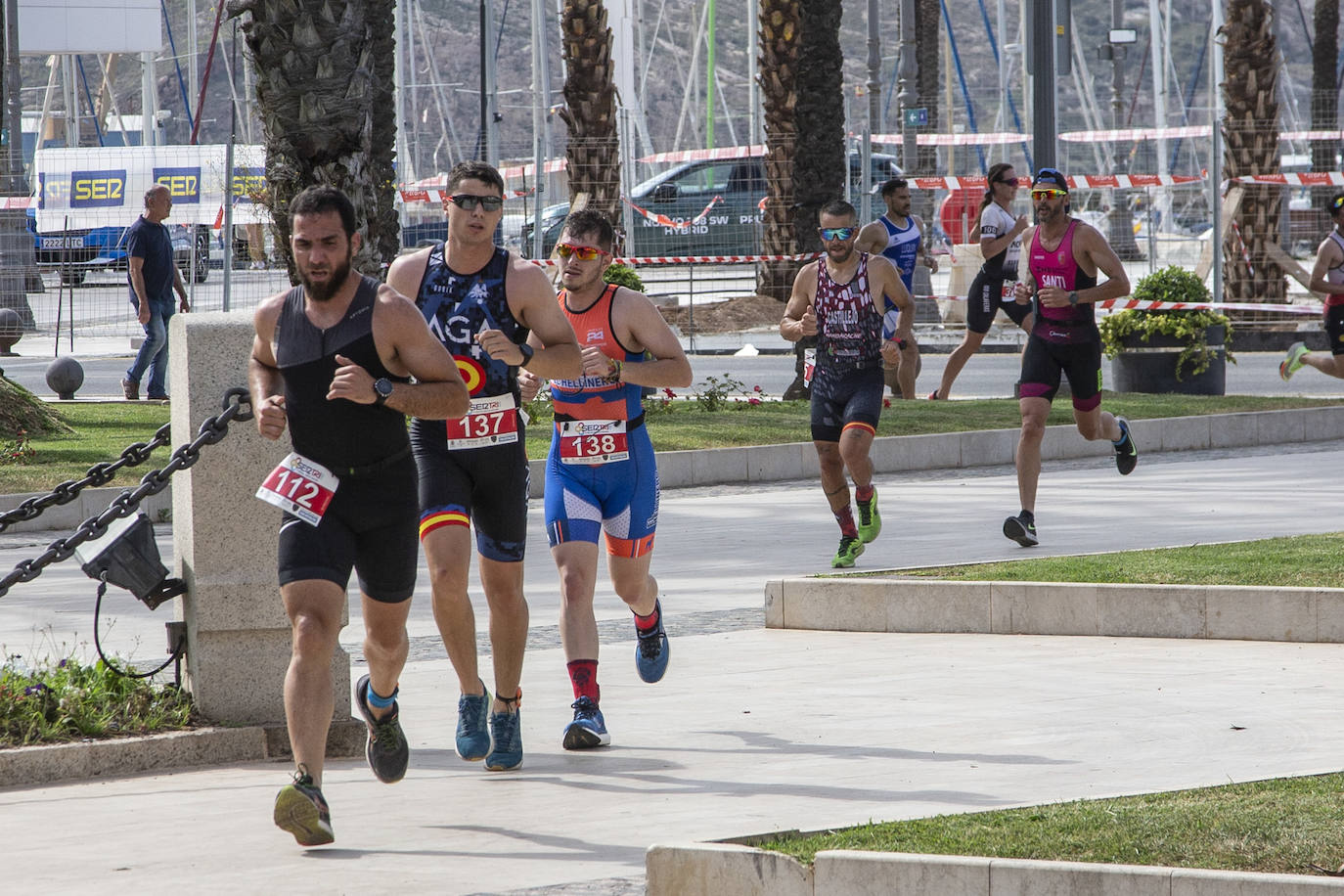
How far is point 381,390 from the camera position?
5.70 meters

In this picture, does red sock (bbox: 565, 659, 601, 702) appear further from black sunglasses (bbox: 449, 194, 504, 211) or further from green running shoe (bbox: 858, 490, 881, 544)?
green running shoe (bbox: 858, 490, 881, 544)

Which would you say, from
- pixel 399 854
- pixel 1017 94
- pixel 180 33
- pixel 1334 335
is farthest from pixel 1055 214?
pixel 180 33

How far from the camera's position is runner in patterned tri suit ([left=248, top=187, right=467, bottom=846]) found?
5.69 metres

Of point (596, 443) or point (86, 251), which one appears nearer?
point (596, 443)

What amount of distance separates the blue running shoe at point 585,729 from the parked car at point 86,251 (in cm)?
2213

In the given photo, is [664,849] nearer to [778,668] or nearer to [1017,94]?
[778,668]

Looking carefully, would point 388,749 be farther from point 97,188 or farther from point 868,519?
point 97,188

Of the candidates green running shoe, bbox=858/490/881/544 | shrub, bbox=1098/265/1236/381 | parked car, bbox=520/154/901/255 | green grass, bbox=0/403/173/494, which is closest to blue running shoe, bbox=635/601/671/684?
green running shoe, bbox=858/490/881/544

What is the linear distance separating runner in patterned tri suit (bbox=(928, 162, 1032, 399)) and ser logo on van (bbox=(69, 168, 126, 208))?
1781cm

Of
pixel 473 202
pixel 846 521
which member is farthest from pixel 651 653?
pixel 846 521

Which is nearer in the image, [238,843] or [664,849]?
[664,849]

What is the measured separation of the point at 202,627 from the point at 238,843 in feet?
4.94

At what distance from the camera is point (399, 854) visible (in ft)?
17.7

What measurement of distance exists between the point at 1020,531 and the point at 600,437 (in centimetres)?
445
